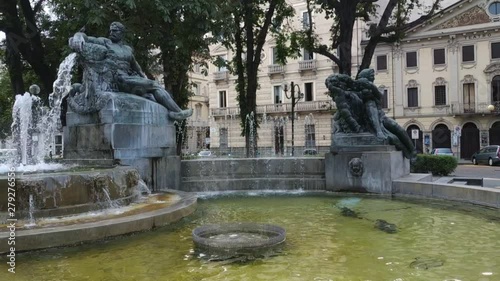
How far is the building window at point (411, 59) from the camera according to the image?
140ft

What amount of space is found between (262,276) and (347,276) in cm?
77

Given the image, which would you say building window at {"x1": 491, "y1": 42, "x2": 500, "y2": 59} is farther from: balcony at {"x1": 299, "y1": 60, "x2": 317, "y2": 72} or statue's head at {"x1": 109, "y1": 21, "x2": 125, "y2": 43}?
statue's head at {"x1": 109, "y1": 21, "x2": 125, "y2": 43}

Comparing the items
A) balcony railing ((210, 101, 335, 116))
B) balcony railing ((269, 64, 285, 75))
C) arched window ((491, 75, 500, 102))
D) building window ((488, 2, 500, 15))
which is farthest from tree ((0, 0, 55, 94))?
building window ((488, 2, 500, 15))

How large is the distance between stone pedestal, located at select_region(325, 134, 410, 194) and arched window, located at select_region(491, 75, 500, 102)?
111 ft

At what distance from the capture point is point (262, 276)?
165 inches

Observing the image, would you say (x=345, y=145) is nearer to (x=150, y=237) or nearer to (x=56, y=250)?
(x=150, y=237)

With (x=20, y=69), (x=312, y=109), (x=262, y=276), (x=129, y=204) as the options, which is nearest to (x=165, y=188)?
(x=129, y=204)

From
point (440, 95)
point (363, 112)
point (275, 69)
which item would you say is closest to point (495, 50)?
point (440, 95)

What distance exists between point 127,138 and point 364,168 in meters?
5.16

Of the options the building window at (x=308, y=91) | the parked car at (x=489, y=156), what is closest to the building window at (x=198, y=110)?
the building window at (x=308, y=91)

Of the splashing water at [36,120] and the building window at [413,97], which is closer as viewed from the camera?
the splashing water at [36,120]

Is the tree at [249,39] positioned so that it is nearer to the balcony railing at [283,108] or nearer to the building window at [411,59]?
the balcony railing at [283,108]

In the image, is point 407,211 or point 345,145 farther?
point 345,145

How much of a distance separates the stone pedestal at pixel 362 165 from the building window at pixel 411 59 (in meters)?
34.7
